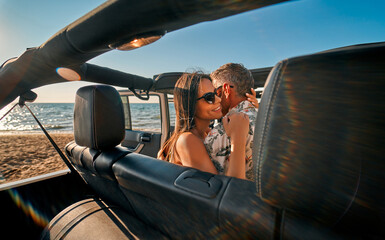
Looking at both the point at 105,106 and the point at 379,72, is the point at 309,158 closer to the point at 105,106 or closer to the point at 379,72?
the point at 379,72

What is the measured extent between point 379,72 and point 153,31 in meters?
0.61

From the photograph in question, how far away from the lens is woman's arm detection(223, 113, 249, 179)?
1.14 meters

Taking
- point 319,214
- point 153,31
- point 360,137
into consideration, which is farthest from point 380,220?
point 153,31

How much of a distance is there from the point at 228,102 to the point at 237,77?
8.8 inches

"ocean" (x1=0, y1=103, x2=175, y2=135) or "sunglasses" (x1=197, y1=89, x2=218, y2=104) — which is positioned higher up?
"sunglasses" (x1=197, y1=89, x2=218, y2=104)

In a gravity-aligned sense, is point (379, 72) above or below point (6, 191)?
above

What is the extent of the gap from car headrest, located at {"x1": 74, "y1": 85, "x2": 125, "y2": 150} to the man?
696 mm

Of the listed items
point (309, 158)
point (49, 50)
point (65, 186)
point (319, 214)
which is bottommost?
point (65, 186)

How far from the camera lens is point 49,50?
77 cm

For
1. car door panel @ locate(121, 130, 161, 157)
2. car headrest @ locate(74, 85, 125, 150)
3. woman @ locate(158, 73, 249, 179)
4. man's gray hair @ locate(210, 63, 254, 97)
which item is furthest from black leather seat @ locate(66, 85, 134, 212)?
car door panel @ locate(121, 130, 161, 157)

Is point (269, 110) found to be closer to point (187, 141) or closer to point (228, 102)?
point (187, 141)

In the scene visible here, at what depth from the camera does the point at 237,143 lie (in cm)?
116

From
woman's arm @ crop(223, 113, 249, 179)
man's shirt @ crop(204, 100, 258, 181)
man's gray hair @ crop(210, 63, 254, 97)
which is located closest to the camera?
woman's arm @ crop(223, 113, 249, 179)

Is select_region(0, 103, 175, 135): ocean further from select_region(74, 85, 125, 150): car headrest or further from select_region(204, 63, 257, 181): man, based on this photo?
select_region(204, 63, 257, 181): man
